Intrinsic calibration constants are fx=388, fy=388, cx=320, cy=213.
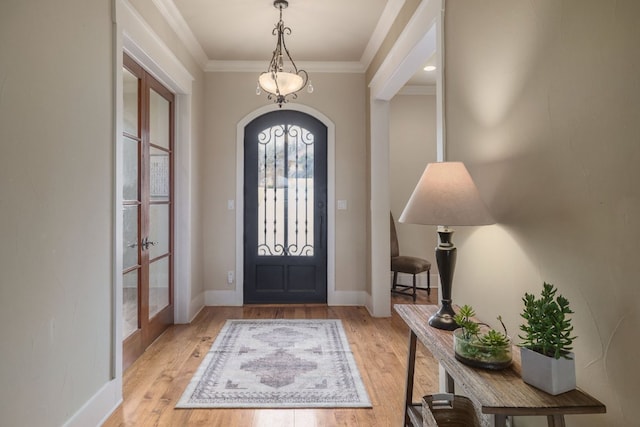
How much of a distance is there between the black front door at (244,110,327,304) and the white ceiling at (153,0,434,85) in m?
0.67

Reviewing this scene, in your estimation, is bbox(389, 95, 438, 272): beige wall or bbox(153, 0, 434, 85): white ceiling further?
bbox(389, 95, 438, 272): beige wall

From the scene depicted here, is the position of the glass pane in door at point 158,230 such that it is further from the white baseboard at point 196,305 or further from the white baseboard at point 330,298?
the white baseboard at point 330,298

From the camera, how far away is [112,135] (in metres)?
2.19

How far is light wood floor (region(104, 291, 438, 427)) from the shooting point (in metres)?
2.07

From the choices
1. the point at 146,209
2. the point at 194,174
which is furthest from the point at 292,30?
the point at 146,209

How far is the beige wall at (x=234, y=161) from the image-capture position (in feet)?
14.3

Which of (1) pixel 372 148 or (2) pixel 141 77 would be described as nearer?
(2) pixel 141 77

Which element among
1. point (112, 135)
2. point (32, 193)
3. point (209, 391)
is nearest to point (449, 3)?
point (112, 135)

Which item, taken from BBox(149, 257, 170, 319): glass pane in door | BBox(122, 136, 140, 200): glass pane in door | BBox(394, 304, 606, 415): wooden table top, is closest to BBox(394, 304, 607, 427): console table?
BBox(394, 304, 606, 415): wooden table top

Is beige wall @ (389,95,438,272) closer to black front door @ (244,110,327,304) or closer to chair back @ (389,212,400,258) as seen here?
chair back @ (389,212,400,258)

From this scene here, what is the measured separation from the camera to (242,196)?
4.38 meters

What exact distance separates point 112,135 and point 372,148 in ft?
8.39

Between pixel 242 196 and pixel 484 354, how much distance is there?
11.5 feet

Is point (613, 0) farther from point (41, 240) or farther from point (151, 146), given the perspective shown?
point (151, 146)
